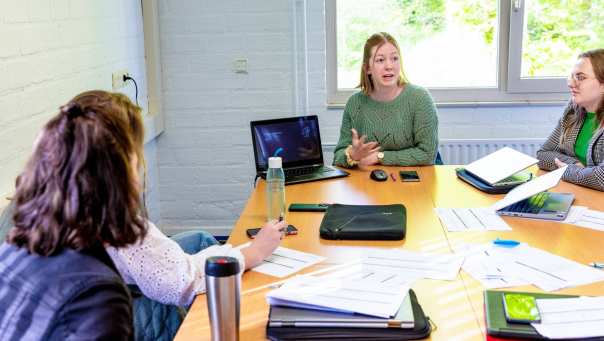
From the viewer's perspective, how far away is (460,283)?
1689mm

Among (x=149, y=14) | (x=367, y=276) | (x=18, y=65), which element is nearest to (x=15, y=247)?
(x=367, y=276)

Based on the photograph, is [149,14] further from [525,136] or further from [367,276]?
[367,276]

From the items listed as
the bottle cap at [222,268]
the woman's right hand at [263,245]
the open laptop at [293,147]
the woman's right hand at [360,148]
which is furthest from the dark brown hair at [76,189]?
the woman's right hand at [360,148]

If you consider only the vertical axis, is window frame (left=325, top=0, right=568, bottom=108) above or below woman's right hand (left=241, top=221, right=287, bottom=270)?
above

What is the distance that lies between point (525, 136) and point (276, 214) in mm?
2166

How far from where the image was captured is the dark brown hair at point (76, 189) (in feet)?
3.70

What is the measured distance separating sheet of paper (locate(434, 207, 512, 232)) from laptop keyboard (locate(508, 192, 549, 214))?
3.1 inches

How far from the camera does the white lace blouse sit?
151 cm

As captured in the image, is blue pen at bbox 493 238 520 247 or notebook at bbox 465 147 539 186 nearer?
blue pen at bbox 493 238 520 247

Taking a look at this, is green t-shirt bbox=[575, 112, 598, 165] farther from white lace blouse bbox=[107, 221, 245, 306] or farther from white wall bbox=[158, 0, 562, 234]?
white lace blouse bbox=[107, 221, 245, 306]

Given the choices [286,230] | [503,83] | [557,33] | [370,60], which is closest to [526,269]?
[286,230]

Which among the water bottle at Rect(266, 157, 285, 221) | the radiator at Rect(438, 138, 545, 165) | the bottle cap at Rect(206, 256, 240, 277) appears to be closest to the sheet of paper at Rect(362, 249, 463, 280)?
the water bottle at Rect(266, 157, 285, 221)

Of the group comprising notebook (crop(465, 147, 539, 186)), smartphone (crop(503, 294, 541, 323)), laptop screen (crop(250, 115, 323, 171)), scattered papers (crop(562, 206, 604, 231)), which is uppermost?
laptop screen (crop(250, 115, 323, 171))

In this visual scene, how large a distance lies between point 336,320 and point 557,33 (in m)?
2.99
